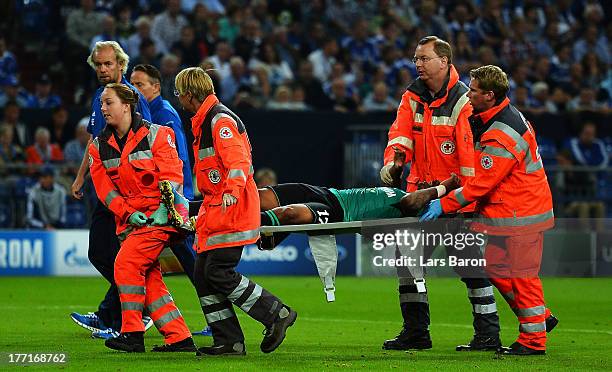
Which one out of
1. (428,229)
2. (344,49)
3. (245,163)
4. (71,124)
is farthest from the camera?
(344,49)

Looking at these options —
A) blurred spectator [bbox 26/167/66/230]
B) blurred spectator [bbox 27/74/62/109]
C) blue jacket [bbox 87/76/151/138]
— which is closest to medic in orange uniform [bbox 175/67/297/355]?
blue jacket [bbox 87/76/151/138]

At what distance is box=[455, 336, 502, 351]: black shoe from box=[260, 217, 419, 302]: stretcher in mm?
1252

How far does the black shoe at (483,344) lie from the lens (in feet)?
30.2

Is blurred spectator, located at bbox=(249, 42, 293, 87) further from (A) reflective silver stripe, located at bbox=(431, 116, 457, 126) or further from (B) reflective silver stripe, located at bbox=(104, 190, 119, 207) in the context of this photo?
(B) reflective silver stripe, located at bbox=(104, 190, 119, 207)

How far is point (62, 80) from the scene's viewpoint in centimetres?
1967

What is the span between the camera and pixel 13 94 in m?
Result: 18.3

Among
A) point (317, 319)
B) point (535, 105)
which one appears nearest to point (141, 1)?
point (535, 105)

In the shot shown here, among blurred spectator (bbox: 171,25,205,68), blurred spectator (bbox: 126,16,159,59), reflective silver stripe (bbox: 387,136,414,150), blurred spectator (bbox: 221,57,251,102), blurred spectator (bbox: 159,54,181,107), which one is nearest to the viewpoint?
reflective silver stripe (bbox: 387,136,414,150)

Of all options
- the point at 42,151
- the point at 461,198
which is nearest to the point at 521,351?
the point at 461,198

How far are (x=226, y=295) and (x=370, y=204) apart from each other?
1421 millimetres

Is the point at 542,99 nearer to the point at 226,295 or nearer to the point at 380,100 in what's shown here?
the point at 380,100

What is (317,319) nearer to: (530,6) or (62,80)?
(62,80)

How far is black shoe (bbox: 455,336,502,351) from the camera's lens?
9203mm

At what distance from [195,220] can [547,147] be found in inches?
434
